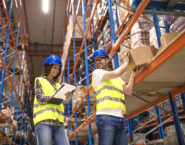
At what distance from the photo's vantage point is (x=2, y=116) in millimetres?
6590

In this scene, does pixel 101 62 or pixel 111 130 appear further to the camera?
pixel 101 62

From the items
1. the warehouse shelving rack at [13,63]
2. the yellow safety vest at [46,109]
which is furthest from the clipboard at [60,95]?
the warehouse shelving rack at [13,63]

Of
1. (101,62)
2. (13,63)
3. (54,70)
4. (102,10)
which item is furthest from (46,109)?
(13,63)

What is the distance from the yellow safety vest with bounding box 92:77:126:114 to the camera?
2.34 m

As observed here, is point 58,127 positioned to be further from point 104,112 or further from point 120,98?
point 120,98

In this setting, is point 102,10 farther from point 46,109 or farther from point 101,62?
point 46,109

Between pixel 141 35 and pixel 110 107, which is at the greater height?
pixel 141 35

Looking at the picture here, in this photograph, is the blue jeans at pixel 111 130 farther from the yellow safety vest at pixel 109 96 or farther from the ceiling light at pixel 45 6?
the ceiling light at pixel 45 6

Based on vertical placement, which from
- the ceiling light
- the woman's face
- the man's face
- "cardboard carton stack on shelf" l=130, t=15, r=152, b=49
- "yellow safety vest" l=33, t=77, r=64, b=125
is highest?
the ceiling light

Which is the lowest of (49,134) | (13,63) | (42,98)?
(49,134)

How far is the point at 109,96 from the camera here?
2.39 metres

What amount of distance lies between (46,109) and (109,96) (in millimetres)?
711

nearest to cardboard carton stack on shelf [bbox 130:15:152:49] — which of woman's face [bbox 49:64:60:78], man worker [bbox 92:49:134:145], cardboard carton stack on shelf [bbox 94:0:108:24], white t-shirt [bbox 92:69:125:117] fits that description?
cardboard carton stack on shelf [bbox 94:0:108:24]

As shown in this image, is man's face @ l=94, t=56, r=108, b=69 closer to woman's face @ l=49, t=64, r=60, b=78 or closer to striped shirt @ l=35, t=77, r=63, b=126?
woman's face @ l=49, t=64, r=60, b=78
